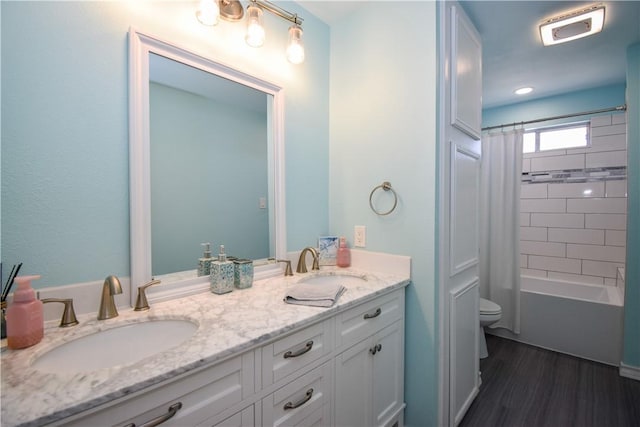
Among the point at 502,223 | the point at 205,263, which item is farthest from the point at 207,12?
the point at 502,223

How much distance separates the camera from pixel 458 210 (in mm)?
1638

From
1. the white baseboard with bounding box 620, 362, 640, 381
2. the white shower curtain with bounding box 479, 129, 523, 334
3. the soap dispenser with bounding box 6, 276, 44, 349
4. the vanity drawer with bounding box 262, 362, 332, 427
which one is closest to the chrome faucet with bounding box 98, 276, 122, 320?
the soap dispenser with bounding box 6, 276, 44, 349

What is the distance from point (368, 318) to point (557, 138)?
3.23 m

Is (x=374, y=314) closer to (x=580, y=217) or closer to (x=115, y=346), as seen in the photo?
(x=115, y=346)

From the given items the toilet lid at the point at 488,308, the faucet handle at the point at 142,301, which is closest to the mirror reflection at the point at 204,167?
the faucet handle at the point at 142,301

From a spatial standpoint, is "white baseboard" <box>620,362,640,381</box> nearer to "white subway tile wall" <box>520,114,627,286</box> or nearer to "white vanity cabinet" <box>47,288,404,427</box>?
"white subway tile wall" <box>520,114,627,286</box>

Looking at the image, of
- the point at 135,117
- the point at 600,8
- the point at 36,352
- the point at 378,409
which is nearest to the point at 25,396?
the point at 36,352

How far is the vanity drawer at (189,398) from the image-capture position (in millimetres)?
625

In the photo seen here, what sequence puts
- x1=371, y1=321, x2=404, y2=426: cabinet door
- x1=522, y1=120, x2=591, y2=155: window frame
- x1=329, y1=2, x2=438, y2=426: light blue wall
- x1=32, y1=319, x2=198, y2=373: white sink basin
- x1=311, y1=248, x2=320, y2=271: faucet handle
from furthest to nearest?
x1=522, y1=120, x2=591, y2=155: window frame
x1=311, y1=248, x2=320, y2=271: faucet handle
x1=329, y1=2, x2=438, y2=426: light blue wall
x1=371, y1=321, x2=404, y2=426: cabinet door
x1=32, y1=319, x2=198, y2=373: white sink basin

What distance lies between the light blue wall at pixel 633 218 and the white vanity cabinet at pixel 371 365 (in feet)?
6.34

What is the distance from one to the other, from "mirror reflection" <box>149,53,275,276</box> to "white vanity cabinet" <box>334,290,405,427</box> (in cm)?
62

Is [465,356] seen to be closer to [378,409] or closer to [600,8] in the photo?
[378,409]

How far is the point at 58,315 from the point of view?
36.6 inches

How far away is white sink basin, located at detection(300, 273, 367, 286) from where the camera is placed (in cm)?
160
